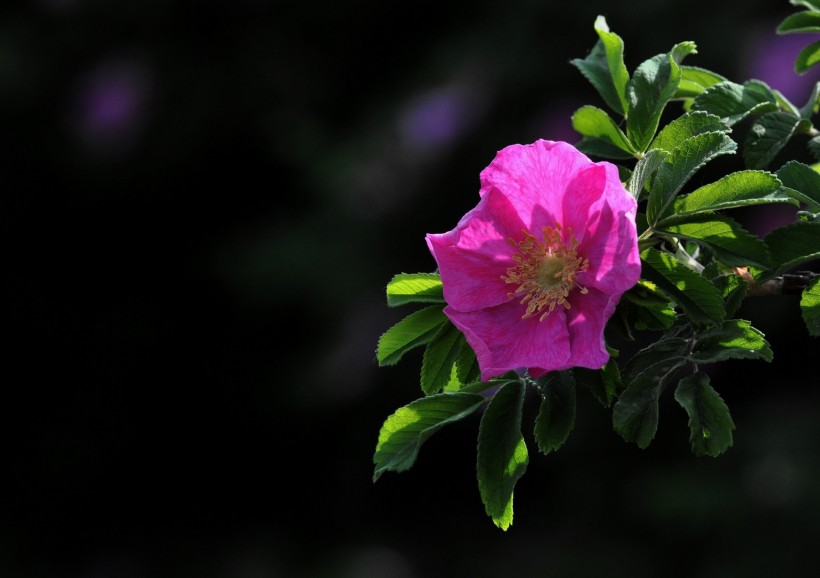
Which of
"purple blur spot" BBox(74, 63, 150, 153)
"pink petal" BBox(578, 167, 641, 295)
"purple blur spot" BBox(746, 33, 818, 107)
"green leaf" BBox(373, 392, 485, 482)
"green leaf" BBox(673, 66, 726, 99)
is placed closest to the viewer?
"pink petal" BBox(578, 167, 641, 295)

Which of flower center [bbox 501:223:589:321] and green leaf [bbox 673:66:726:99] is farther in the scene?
green leaf [bbox 673:66:726:99]

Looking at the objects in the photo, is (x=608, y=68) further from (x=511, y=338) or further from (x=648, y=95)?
(x=511, y=338)

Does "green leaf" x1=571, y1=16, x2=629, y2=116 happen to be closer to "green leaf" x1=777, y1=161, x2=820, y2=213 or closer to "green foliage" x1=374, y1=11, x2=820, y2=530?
"green foliage" x1=374, y1=11, x2=820, y2=530

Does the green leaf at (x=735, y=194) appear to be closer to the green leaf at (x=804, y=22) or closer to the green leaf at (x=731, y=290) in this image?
the green leaf at (x=731, y=290)

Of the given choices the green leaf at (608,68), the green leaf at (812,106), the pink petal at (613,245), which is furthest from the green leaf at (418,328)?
the green leaf at (812,106)

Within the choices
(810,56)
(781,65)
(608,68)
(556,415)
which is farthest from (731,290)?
(781,65)

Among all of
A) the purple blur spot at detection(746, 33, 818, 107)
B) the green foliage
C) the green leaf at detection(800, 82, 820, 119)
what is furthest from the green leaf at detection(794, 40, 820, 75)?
the purple blur spot at detection(746, 33, 818, 107)

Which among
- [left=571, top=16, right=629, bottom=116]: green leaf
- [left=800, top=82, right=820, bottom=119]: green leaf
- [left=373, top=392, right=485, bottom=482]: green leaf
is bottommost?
[left=373, top=392, right=485, bottom=482]: green leaf
